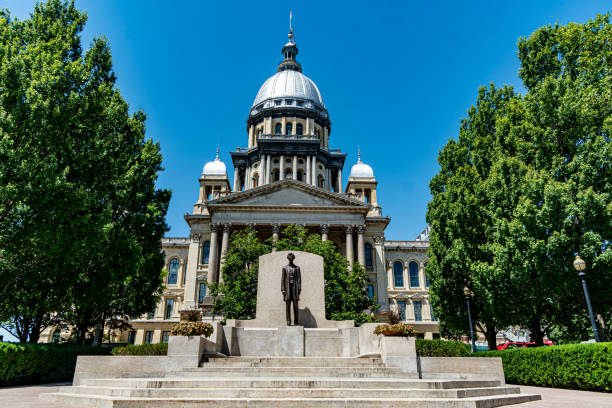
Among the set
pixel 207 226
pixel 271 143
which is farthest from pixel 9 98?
pixel 271 143

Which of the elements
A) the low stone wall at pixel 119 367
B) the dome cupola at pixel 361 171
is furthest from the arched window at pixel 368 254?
the low stone wall at pixel 119 367

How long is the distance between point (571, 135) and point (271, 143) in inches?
1864

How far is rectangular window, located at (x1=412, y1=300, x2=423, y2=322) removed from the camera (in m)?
53.1

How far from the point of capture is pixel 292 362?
1112 cm

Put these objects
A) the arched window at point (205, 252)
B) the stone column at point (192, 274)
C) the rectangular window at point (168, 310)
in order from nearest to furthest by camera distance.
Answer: the stone column at point (192, 274), the arched window at point (205, 252), the rectangular window at point (168, 310)

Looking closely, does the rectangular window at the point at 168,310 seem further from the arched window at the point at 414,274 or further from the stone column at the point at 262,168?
the arched window at the point at 414,274

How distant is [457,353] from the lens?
62.8ft

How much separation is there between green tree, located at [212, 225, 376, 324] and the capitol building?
5448 mm

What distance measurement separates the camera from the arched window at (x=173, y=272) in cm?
5366

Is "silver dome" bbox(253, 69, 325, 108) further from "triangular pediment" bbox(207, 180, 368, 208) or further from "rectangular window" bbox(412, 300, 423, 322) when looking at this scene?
"rectangular window" bbox(412, 300, 423, 322)

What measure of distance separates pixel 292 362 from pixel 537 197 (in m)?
11.3

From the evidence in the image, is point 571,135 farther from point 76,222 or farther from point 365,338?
point 76,222

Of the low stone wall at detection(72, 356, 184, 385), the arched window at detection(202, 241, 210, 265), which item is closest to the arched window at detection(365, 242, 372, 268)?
the arched window at detection(202, 241, 210, 265)

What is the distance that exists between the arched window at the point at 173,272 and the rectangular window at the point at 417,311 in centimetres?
3215
